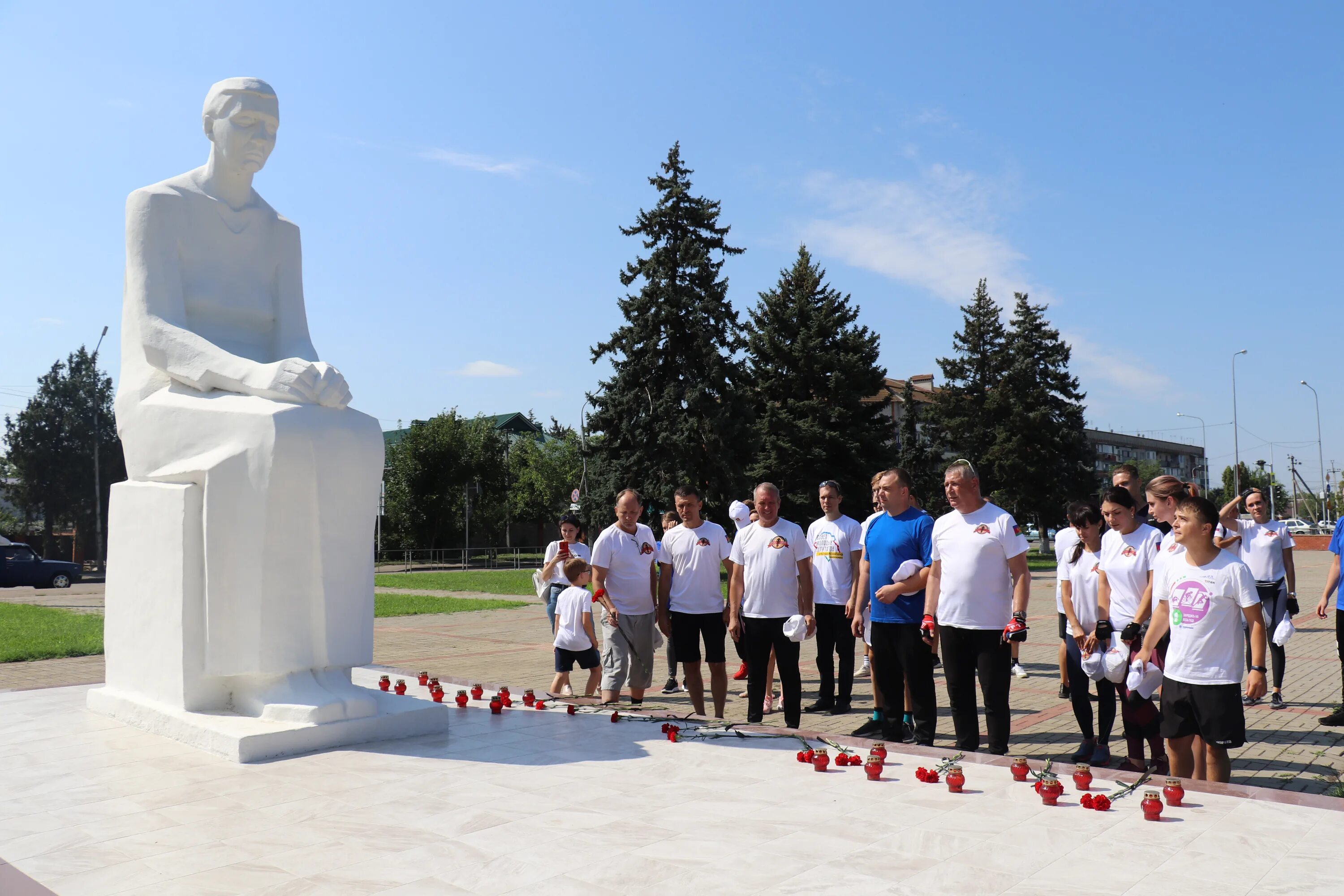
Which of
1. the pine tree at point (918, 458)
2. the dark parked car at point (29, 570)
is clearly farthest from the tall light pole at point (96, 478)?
the pine tree at point (918, 458)

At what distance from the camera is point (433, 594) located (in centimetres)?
2367

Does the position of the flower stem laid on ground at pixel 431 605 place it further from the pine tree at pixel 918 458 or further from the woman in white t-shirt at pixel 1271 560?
the pine tree at pixel 918 458

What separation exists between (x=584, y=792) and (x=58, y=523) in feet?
165

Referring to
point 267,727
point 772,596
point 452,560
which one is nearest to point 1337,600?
point 772,596

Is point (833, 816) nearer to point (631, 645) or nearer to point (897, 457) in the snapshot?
point (631, 645)

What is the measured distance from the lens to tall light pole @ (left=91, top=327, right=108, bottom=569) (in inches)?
1324

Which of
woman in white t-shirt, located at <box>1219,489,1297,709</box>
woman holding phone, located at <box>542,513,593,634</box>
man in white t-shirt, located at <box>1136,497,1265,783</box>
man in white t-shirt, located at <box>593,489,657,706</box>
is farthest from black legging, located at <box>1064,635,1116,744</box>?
woman holding phone, located at <box>542,513,593,634</box>

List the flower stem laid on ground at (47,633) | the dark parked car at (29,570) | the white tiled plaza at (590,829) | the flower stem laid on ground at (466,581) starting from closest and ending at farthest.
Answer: the white tiled plaza at (590,829) → the flower stem laid on ground at (47,633) → the flower stem laid on ground at (466,581) → the dark parked car at (29,570)

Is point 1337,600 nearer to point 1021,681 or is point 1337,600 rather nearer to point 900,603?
point 1021,681

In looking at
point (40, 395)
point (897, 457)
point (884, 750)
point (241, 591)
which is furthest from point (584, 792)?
point (40, 395)

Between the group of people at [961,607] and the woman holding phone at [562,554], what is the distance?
4 centimetres

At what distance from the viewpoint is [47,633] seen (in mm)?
13961

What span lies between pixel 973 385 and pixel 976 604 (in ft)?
131

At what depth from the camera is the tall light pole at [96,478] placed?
110 ft
